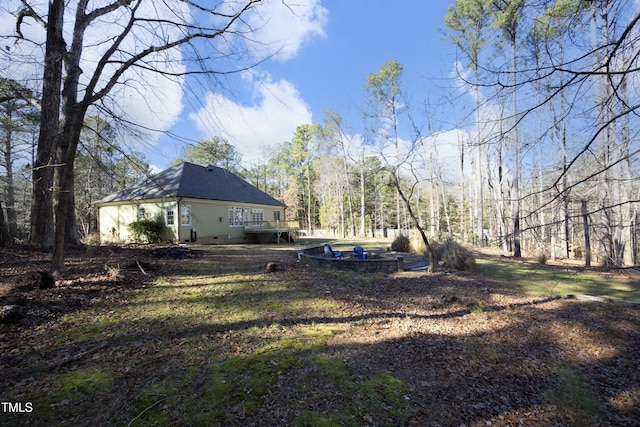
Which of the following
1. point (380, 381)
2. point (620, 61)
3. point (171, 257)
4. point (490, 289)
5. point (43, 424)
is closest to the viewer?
point (43, 424)

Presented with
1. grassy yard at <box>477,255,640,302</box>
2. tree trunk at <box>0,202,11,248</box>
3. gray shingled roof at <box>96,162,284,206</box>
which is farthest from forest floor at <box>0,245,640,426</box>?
gray shingled roof at <box>96,162,284,206</box>

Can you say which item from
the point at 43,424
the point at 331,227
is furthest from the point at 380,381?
the point at 331,227

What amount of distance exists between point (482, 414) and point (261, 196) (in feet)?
74.5

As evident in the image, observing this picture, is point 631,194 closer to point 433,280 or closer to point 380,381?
point 433,280

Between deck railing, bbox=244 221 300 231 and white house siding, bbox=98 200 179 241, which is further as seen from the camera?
deck railing, bbox=244 221 300 231

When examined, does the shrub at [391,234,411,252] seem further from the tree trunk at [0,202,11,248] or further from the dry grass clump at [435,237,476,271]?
the tree trunk at [0,202,11,248]

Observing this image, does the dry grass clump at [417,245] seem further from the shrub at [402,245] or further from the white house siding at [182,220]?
the white house siding at [182,220]

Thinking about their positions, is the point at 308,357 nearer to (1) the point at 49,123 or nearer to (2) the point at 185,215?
(1) the point at 49,123

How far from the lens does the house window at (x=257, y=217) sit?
70.4 feet

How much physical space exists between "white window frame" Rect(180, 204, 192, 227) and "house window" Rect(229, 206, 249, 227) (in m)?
3.44

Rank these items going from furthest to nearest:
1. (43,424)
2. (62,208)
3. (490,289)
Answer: (490,289) → (62,208) → (43,424)

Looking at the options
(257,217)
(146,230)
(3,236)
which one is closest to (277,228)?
(257,217)

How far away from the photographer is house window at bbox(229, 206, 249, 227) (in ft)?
65.0

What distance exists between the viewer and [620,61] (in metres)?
3.22
